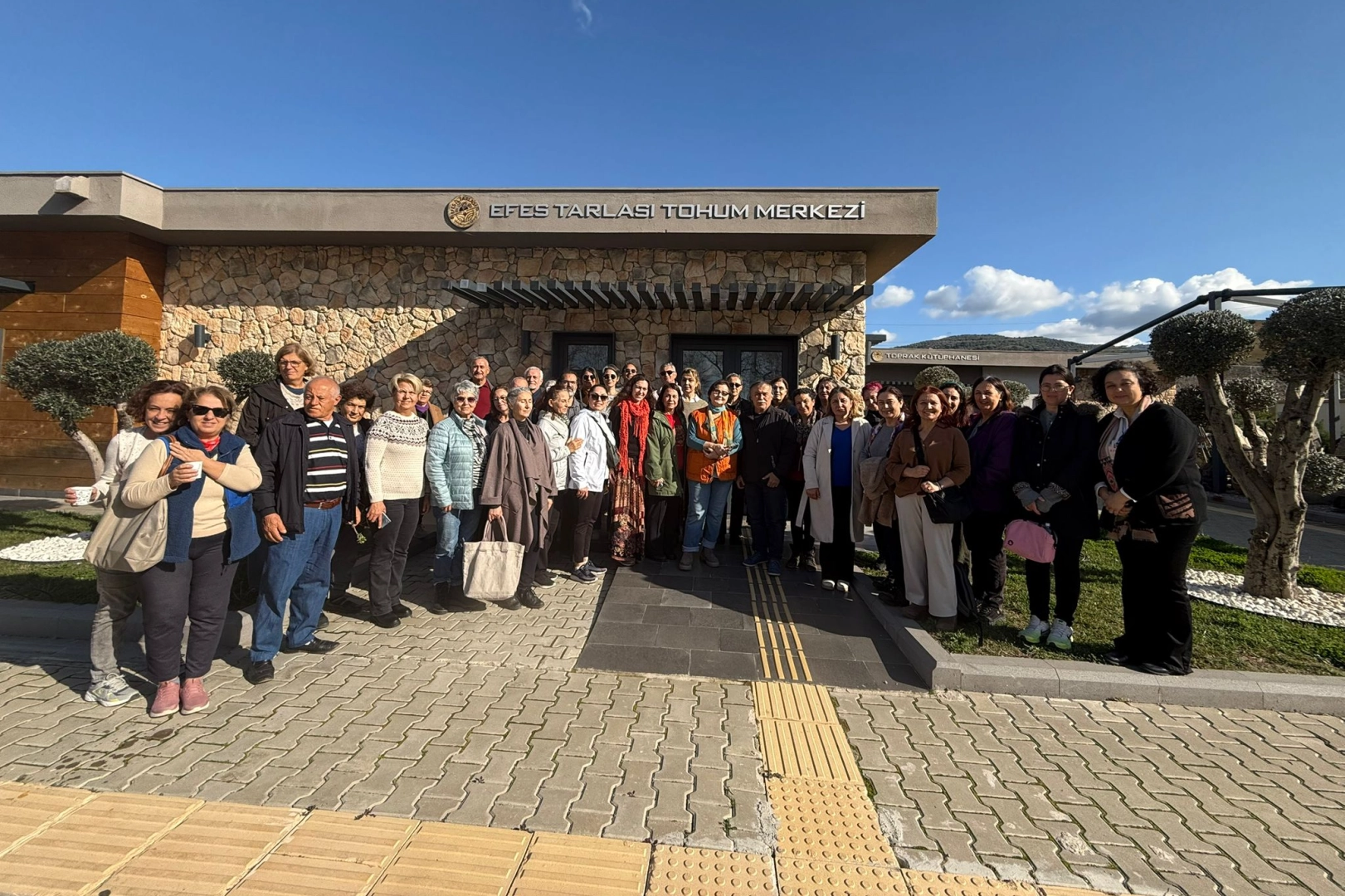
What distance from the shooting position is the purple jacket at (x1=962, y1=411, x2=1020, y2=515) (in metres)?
4.36

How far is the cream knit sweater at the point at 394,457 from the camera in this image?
4.21m

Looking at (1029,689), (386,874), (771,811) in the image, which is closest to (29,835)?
(386,874)

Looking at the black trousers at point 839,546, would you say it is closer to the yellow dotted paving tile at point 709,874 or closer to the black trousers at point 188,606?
the yellow dotted paving tile at point 709,874

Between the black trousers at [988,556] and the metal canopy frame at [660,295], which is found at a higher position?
the metal canopy frame at [660,295]

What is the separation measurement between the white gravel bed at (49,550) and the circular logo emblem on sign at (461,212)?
6.25 meters

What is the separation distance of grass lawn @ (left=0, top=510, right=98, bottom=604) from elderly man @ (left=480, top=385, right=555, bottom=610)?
10.5 ft

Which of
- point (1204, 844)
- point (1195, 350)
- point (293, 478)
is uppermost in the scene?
point (1195, 350)

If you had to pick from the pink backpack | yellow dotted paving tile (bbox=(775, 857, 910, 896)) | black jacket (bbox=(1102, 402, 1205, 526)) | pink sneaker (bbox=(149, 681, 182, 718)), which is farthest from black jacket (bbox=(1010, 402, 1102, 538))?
pink sneaker (bbox=(149, 681, 182, 718))

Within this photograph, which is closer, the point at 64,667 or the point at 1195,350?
the point at 64,667

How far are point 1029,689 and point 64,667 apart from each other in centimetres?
631

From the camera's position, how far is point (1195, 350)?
518 cm

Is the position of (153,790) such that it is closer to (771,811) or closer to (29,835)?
(29,835)

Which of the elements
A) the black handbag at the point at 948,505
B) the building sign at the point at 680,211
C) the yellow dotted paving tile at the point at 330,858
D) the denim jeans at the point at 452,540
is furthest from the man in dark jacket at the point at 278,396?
the building sign at the point at 680,211

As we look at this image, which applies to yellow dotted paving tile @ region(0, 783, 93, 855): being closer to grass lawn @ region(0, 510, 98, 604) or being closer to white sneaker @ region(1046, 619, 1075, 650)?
grass lawn @ region(0, 510, 98, 604)
